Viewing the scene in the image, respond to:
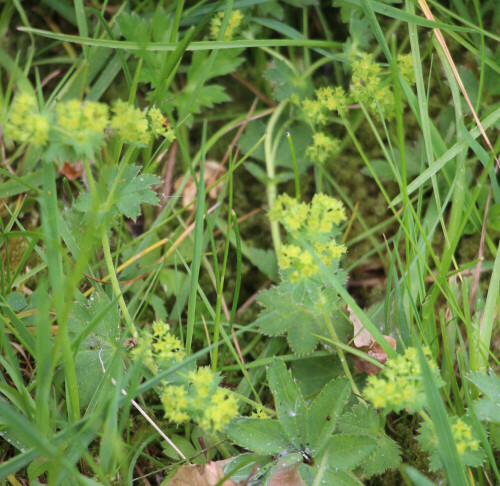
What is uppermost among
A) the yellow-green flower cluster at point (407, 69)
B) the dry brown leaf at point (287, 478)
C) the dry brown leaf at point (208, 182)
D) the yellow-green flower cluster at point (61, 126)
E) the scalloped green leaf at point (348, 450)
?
the yellow-green flower cluster at point (61, 126)

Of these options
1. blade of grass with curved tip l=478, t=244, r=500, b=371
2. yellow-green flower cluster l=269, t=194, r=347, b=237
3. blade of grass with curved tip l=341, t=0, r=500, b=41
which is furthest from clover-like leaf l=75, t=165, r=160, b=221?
blade of grass with curved tip l=478, t=244, r=500, b=371

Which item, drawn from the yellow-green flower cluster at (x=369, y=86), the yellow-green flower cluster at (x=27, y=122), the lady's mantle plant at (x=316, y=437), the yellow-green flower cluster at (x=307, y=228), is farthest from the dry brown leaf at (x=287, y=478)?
the yellow-green flower cluster at (x=369, y=86)

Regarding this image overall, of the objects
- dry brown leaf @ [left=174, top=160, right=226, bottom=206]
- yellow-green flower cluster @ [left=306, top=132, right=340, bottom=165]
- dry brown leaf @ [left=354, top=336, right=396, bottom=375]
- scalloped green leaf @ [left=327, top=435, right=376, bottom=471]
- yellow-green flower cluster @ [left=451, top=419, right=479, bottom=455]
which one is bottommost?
scalloped green leaf @ [left=327, top=435, right=376, bottom=471]

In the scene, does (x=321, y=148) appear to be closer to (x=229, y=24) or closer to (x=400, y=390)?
(x=229, y=24)

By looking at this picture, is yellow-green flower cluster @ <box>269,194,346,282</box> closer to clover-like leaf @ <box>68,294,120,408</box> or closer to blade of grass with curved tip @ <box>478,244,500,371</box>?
clover-like leaf @ <box>68,294,120,408</box>

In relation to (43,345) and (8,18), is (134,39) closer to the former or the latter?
(8,18)

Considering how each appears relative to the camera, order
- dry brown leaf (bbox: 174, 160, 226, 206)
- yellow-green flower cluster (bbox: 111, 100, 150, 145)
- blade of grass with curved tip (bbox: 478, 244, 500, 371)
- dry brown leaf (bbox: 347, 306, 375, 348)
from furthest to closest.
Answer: dry brown leaf (bbox: 174, 160, 226, 206)
dry brown leaf (bbox: 347, 306, 375, 348)
blade of grass with curved tip (bbox: 478, 244, 500, 371)
yellow-green flower cluster (bbox: 111, 100, 150, 145)

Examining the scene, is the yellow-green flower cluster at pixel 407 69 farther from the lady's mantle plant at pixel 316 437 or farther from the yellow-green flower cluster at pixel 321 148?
the lady's mantle plant at pixel 316 437
